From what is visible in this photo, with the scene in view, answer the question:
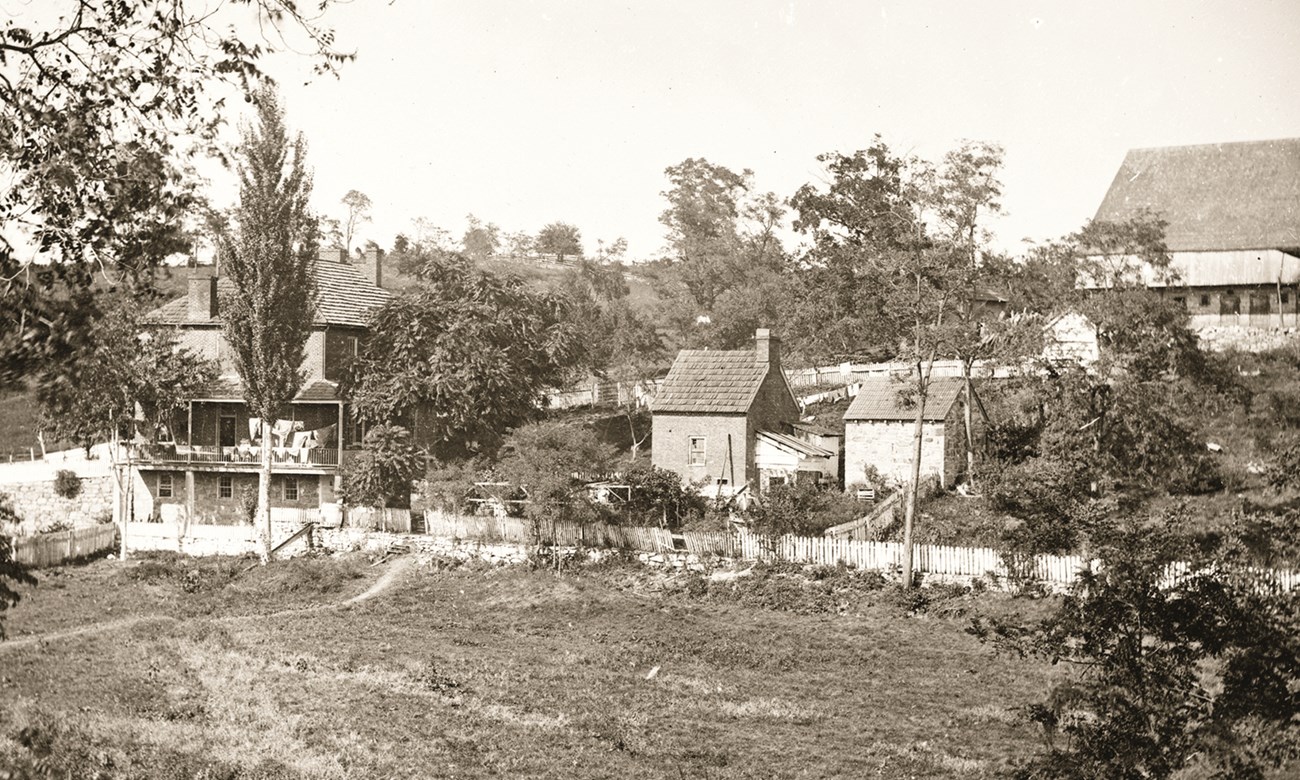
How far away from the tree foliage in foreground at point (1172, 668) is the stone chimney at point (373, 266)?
44258 millimetres

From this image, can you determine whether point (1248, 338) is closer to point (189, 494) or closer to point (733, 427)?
point (733, 427)

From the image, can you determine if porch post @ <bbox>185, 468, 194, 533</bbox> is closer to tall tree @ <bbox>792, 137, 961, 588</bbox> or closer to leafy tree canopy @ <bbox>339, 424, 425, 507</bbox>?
leafy tree canopy @ <bbox>339, 424, 425, 507</bbox>

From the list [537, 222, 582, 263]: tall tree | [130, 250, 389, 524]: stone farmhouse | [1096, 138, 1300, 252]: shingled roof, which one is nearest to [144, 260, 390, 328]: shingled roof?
[130, 250, 389, 524]: stone farmhouse

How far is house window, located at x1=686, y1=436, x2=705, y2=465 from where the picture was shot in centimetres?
4447

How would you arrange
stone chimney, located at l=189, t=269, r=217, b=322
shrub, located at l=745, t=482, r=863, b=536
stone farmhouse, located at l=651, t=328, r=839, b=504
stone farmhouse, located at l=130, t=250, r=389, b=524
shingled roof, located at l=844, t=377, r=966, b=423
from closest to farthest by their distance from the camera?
shrub, located at l=745, t=482, r=863, b=536 → shingled roof, located at l=844, t=377, r=966, b=423 → stone farmhouse, located at l=651, t=328, r=839, b=504 → stone farmhouse, located at l=130, t=250, r=389, b=524 → stone chimney, located at l=189, t=269, r=217, b=322

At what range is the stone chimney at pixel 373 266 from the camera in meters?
53.4

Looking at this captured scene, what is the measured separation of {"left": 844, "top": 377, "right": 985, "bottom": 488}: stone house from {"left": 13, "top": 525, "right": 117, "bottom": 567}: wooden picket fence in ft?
89.4

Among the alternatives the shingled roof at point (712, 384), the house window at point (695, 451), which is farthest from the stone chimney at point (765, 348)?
the house window at point (695, 451)

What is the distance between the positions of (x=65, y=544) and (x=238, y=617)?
40.8 feet

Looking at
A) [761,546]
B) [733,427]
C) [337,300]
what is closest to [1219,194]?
[733,427]

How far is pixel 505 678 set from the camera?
23.2 metres

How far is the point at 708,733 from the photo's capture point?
19562mm

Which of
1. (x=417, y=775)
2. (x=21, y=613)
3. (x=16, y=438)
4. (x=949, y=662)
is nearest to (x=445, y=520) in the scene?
(x=21, y=613)

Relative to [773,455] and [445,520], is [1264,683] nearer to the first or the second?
[445,520]
